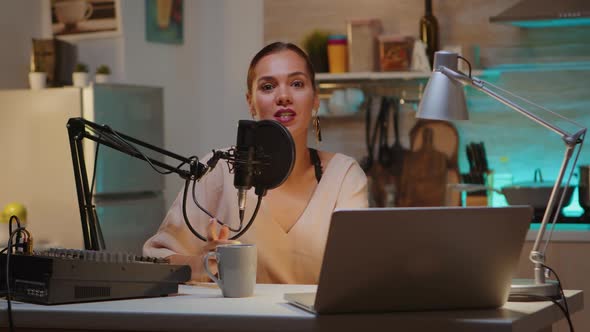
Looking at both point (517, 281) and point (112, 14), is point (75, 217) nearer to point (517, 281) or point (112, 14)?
point (112, 14)

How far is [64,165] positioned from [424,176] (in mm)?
1849

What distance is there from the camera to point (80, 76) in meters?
5.02

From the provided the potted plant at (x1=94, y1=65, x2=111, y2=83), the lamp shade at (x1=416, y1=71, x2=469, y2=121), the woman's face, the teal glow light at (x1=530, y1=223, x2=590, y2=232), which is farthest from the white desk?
the potted plant at (x1=94, y1=65, x2=111, y2=83)

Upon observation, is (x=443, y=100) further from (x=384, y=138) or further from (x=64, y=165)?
(x=64, y=165)

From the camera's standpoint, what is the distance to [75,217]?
16.3 feet

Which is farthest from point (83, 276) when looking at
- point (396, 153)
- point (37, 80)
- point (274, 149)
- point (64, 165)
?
point (37, 80)

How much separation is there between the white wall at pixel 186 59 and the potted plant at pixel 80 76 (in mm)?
231

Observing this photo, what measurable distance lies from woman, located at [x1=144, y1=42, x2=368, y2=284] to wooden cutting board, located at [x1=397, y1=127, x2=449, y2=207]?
2.04 m

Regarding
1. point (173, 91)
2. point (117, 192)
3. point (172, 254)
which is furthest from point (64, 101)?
point (172, 254)

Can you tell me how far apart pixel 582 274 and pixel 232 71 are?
235cm

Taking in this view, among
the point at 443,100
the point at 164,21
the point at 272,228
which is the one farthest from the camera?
the point at 164,21

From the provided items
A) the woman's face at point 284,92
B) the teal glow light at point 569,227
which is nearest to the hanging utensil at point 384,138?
the teal glow light at point 569,227

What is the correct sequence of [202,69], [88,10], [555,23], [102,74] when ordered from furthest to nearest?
1. [202,69]
2. [88,10]
3. [102,74]
4. [555,23]

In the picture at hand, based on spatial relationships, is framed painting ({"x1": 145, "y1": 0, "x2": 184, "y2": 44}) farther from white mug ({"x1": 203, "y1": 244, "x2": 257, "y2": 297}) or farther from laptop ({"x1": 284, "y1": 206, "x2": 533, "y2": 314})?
laptop ({"x1": 284, "y1": 206, "x2": 533, "y2": 314})
